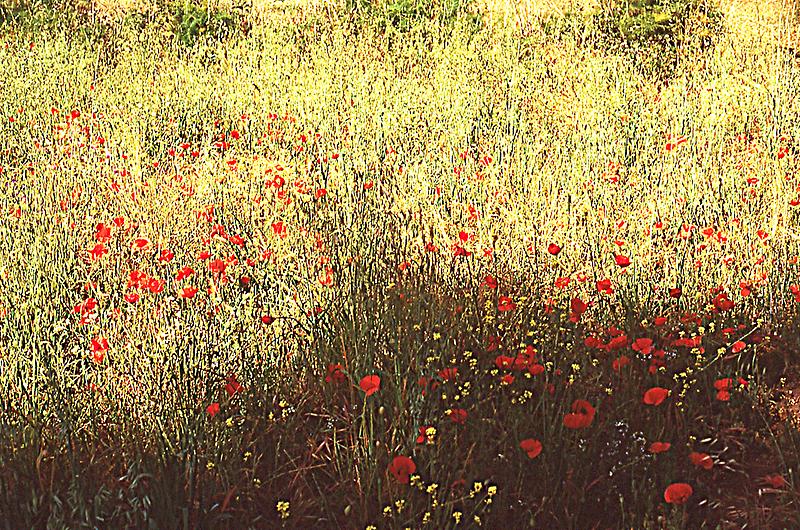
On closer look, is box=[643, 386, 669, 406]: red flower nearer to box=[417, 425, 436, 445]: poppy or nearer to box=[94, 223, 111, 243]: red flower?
box=[417, 425, 436, 445]: poppy

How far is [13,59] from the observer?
6.50 metres

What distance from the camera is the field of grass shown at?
196cm

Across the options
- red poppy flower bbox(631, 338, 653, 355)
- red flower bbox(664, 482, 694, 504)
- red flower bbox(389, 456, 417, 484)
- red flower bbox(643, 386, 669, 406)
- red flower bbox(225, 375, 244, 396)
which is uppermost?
red poppy flower bbox(631, 338, 653, 355)

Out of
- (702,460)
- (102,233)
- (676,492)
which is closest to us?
(676,492)

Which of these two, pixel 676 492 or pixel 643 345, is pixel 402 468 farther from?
pixel 643 345

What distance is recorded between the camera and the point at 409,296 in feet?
8.68

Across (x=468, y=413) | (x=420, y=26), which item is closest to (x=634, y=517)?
(x=468, y=413)

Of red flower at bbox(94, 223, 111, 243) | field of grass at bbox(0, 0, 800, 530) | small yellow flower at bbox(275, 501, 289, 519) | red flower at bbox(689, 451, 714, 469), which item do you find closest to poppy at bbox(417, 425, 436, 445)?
field of grass at bbox(0, 0, 800, 530)

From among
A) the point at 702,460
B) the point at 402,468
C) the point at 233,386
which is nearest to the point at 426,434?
the point at 402,468

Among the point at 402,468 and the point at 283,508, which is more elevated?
the point at 402,468

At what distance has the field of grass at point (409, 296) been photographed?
77.2 inches

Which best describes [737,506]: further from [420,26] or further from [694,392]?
[420,26]

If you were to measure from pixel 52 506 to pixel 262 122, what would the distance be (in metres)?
3.69

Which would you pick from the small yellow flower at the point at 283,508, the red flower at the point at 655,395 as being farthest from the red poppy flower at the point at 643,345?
the small yellow flower at the point at 283,508
